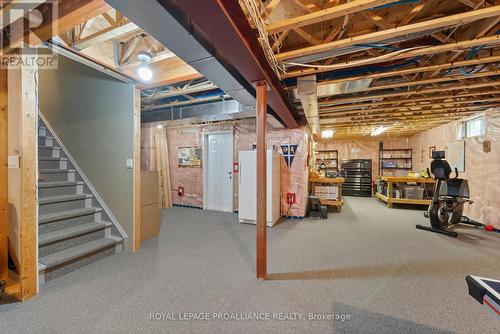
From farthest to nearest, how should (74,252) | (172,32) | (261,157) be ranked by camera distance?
1. (74,252)
2. (261,157)
3. (172,32)

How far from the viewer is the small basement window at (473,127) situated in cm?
417

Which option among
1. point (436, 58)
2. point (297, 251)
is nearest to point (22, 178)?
point (297, 251)

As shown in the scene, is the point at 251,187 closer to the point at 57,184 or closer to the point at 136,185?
the point at 136,185

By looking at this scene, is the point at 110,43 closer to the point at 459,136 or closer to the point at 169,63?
the point at 169,63

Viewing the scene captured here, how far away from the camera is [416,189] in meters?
5.77

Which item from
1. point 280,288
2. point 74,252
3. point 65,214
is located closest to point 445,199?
point 280,288

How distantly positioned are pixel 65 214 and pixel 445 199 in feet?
20.3

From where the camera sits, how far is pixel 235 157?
552 cm

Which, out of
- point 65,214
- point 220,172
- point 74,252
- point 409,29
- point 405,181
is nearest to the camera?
point 409,29

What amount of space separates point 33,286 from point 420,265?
412cm

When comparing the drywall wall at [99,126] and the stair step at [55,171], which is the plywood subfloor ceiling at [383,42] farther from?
the stair step at [55,171]

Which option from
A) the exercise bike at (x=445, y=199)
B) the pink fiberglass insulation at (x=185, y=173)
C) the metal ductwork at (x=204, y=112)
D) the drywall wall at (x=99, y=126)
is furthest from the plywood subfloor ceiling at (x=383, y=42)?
the pink fiberglass insulation at (x=185, y=173)

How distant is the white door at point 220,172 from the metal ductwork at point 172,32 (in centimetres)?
347

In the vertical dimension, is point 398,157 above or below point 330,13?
below
